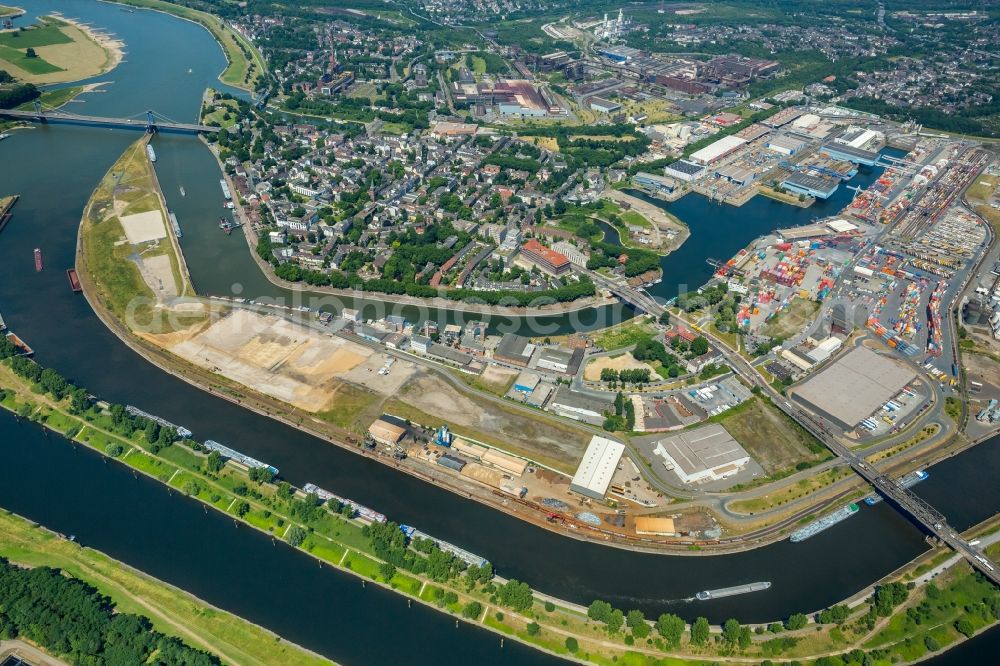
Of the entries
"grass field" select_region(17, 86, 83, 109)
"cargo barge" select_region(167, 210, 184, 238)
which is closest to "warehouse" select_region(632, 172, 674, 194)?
"cargo barge" select_region(167, 210, 184, 238)

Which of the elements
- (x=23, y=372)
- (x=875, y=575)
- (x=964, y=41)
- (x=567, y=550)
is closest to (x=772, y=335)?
(x=875, y=575)

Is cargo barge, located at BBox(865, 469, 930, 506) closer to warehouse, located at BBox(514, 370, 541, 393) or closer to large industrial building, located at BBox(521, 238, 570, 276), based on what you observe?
warehouse, located at BBox(514, 370, 541, 393)

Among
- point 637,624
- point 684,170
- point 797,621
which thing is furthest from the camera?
point 684,170

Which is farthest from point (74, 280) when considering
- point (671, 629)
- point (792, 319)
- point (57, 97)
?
point (792, 319)

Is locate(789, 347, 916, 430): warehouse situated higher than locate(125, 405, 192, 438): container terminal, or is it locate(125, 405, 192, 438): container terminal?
locate(125, 405, 192, 438): container terminal

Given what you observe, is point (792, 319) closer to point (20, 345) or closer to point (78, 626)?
point (78, 626)

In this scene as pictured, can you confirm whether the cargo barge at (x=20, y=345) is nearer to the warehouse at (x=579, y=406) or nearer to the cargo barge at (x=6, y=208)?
the cargo barge at (x=6, y=208)
